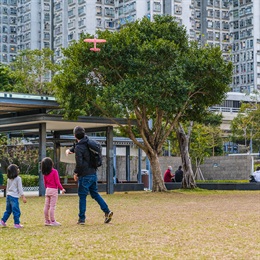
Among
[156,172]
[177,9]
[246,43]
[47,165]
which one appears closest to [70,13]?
[177,9]

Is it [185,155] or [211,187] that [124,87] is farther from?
[211,187]

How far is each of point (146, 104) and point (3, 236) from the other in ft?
56.5

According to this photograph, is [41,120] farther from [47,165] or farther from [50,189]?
[47,165]

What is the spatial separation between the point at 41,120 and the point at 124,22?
283ft

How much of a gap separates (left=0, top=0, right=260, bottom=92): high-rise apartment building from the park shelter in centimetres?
8101

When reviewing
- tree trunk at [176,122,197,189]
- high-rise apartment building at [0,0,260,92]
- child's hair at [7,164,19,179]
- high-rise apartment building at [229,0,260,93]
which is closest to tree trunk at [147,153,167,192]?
tree trunk at [176,122,197,189]

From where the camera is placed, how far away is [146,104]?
2892 centimetres

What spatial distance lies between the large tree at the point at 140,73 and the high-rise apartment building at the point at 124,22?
266 feet

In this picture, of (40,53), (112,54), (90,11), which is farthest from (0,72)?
(90,11)

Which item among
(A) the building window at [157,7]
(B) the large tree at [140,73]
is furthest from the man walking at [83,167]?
(A) the building window at [157,7]

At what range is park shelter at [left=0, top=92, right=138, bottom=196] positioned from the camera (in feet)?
89.9

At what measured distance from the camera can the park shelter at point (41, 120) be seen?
27406mm

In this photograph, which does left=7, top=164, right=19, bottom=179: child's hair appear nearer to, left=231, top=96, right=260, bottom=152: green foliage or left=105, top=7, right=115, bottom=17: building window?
left=231, top=96, right=260, bottom=152: green foliage

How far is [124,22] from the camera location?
11325cm
